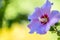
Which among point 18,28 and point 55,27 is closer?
point 55,27

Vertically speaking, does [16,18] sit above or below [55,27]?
above

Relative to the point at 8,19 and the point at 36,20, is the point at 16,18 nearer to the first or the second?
the point at 8,19

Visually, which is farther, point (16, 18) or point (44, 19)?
point (16, 18)

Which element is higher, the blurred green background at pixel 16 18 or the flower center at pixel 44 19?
the blurred green background at pixel 16 18

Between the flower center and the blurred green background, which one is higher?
the blurred green background

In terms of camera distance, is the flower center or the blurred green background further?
the blurred green background

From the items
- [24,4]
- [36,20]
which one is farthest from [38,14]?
[24,4]

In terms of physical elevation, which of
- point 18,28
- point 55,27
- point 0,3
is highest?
point 0,3

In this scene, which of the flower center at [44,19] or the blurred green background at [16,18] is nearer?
the flower center at [44,19]
